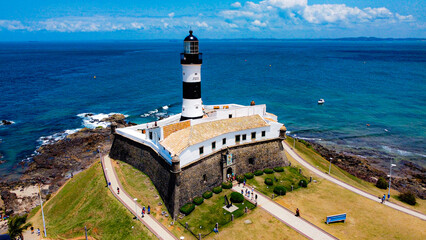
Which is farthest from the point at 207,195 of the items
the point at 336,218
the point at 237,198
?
the point at 336,218

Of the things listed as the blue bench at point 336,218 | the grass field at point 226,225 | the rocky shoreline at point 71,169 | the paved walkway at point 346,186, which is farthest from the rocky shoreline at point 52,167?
the blue bench at point 336,218

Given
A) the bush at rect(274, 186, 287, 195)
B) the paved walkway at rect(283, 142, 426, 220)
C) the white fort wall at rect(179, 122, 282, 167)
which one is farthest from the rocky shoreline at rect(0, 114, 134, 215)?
the paved walkway at rect(283, 142, 426, 220)

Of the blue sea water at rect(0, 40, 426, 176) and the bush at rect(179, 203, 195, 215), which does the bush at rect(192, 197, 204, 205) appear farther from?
the blue sea water at rect(0, 40, 426, 176)

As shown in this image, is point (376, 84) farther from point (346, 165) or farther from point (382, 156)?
point (346, 165)

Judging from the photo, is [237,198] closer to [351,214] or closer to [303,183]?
[303,183]

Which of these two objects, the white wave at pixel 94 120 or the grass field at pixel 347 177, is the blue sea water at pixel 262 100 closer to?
the white wave at pixel 94 120
